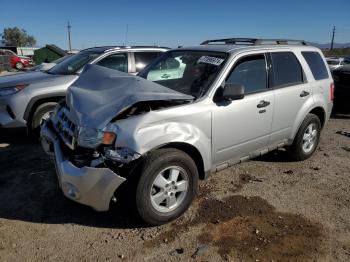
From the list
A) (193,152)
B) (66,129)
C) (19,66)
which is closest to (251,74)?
(193,152)

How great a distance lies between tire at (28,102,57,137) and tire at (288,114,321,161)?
13.2ft

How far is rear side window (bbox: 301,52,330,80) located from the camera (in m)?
5.19

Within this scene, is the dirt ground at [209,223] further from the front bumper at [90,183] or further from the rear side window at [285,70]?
the rear side window at [285,70]

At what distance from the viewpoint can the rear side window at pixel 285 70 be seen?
181 inches

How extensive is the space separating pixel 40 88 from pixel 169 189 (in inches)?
139

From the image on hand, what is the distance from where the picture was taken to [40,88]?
593 cm

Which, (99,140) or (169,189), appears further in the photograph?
(169,189)

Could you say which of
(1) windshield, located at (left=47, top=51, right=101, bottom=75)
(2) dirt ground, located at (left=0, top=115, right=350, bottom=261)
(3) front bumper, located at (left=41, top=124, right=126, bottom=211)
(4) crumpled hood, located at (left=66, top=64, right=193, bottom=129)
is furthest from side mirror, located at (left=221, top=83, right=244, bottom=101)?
(1) windshield, located at (left=47, top=51, right=101, bottom=75)

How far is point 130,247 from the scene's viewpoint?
3221 mm

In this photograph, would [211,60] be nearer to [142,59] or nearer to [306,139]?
[306,139]

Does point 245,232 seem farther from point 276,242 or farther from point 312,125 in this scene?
point 312,125

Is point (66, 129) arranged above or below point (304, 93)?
below

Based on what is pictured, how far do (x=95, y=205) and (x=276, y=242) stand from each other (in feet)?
5.64

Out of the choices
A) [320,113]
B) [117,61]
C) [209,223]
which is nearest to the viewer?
[209,223]
